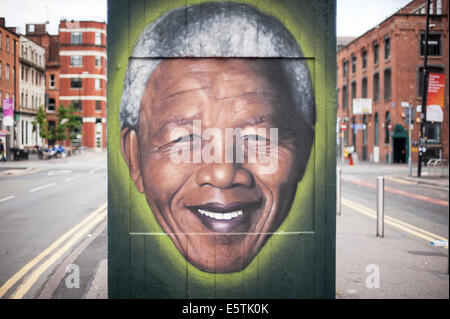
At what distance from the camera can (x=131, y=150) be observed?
326cm

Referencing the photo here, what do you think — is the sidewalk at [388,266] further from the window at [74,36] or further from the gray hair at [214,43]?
the window at [74,36]

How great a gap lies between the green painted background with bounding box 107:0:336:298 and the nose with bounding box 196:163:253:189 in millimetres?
433

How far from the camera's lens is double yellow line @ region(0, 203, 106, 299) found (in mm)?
5491

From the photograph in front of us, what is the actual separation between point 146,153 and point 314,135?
4.13 ft

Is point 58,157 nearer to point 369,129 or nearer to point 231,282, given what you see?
point 369,129

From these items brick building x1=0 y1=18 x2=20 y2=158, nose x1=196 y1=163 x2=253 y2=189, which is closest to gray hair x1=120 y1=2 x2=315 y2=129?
nose x1=196 y1=163 x2=253 y2=189

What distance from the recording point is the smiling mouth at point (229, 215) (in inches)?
130

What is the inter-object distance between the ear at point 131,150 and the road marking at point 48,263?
9.50ft

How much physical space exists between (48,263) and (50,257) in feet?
1.33

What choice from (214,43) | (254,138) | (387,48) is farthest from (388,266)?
(387,48)

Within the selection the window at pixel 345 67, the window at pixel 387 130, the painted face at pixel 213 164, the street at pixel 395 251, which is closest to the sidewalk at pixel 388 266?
the street at pixel 395 251

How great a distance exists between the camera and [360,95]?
48.2 meters
